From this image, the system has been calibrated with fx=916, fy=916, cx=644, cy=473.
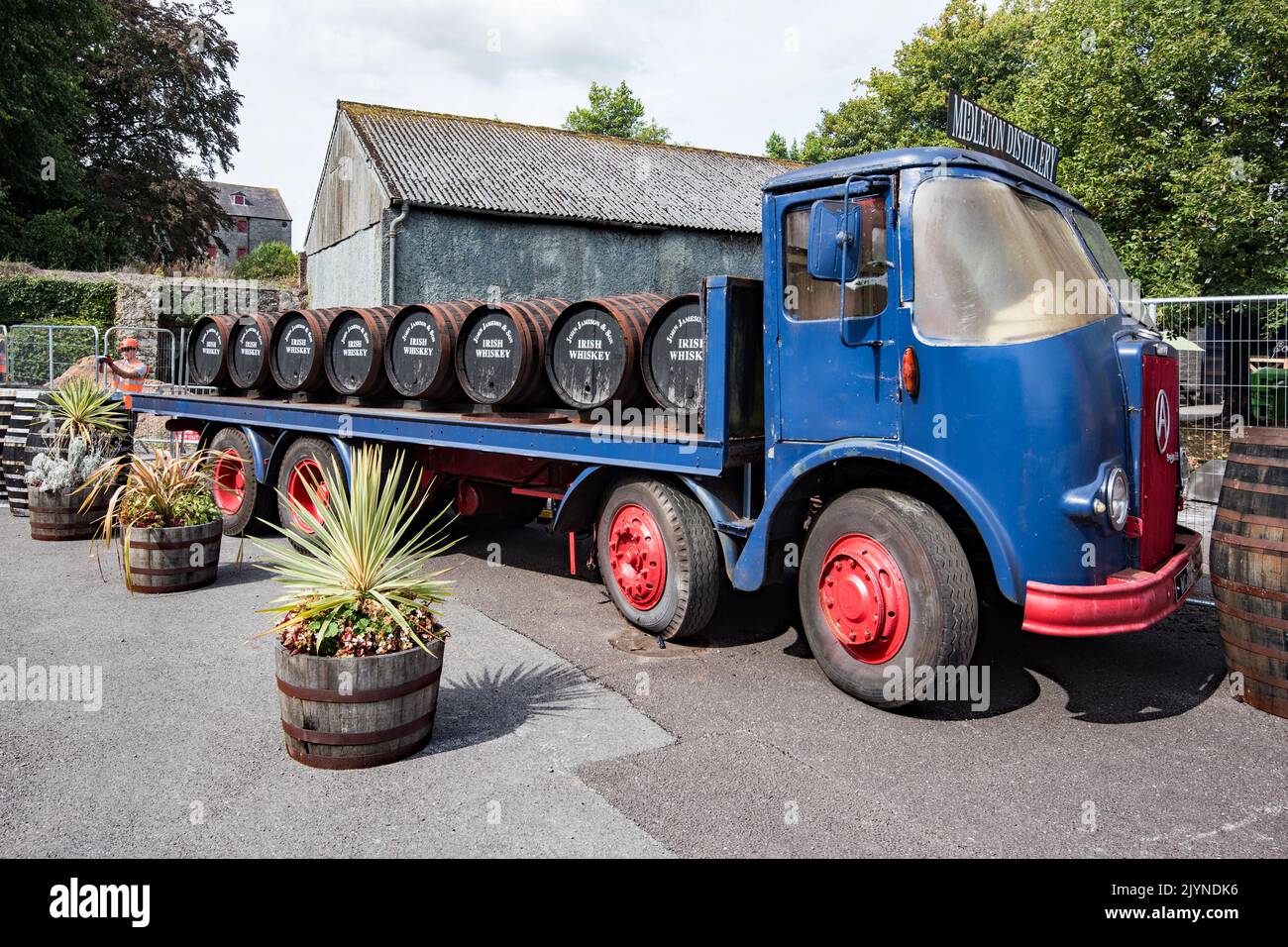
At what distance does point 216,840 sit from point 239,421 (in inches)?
257

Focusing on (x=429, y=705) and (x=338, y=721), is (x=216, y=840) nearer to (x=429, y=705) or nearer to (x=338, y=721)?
(x=338, y=721)

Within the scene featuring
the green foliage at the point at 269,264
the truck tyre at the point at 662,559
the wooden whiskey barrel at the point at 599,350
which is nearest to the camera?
the truck tyre at the point at 662,559

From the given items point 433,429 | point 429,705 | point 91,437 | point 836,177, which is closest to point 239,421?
point 91,437

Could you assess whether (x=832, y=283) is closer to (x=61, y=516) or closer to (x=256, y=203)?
(x=61, y=516)

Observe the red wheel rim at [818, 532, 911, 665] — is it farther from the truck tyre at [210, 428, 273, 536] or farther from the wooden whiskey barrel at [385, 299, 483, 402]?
the truck tyre at [210, 428, 273, 536]

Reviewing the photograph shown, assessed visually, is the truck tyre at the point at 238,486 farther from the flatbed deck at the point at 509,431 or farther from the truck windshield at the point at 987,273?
the truck windshield at the point at 987,273

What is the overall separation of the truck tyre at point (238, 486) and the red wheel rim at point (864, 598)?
6082 mm

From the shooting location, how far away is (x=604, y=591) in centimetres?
681

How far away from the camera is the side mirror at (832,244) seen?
4.40 meters

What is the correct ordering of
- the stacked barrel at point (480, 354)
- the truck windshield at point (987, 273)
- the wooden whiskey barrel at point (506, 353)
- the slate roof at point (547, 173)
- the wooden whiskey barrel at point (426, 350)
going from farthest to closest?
the slate roof at point (547, 173) → the wooden whiskey barrel at point (426, 350) → the wooden whiskey barrel at point (506, 353) → the stacked barrel at point (480, 354) → the truck windshield at point (987, 273)

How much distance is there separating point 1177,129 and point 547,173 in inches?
570

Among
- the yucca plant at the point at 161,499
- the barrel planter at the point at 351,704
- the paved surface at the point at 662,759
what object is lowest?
the paved surface at the point at 662,759

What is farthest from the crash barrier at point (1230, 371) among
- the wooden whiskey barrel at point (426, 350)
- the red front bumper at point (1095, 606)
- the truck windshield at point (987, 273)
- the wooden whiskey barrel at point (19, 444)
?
the wooden whiskey barrel at point (19, 444)

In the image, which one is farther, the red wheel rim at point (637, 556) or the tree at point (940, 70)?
the tree at point (940, 70)
